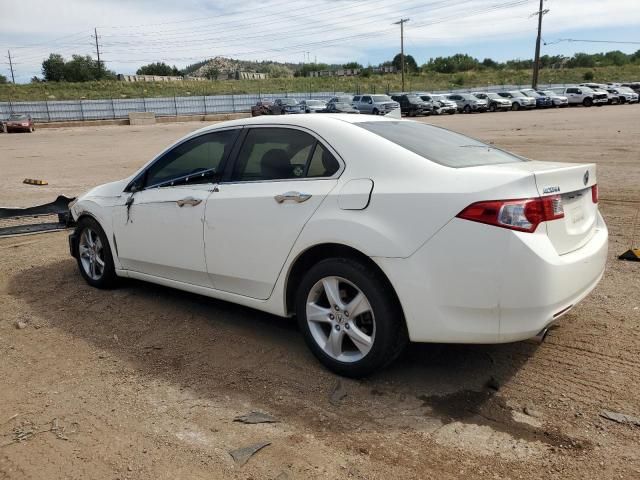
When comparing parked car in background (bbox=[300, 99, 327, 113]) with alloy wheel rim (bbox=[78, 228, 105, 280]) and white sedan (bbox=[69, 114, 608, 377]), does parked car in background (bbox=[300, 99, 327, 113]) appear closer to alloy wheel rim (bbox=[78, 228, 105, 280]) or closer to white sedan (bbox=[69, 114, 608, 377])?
alloy wheel rim (bbox=[78, 228, 105, 280])

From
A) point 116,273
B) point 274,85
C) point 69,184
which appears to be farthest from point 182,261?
point 274,85

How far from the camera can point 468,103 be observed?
46.9 m

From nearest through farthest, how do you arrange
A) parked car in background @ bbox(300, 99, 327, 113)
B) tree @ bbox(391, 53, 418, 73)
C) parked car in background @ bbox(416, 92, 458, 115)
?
parked car in background @ bbox(300, 99, 327, 113) < parked car in background @ bbox(416, 92, 458, 115) < tree @ bbox(391, 53, 418, 73)

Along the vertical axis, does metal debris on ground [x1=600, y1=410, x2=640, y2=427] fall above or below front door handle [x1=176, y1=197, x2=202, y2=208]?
below

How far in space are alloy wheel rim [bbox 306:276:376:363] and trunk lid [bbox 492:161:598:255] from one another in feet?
3.74

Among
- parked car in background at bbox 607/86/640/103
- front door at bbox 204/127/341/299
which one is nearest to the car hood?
front door at bbox 204/127/341/299

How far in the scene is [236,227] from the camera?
13.0 ft

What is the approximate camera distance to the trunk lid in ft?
10.2

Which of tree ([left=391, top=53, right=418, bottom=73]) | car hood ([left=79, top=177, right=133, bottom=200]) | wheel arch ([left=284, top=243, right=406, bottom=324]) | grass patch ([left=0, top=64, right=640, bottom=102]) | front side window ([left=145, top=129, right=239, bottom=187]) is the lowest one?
wheel arch ([left=284, top=243, right=406, bottom=324])

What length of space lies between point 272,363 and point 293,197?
1150 mm

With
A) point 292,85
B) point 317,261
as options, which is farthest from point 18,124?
Result: point 292,85

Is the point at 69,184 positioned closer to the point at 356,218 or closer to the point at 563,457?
the point at 356,218

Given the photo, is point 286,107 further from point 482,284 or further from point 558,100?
point 482,284

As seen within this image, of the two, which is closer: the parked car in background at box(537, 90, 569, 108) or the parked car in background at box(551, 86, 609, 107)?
the parked car in background at box(551, 86, 609, 107)
